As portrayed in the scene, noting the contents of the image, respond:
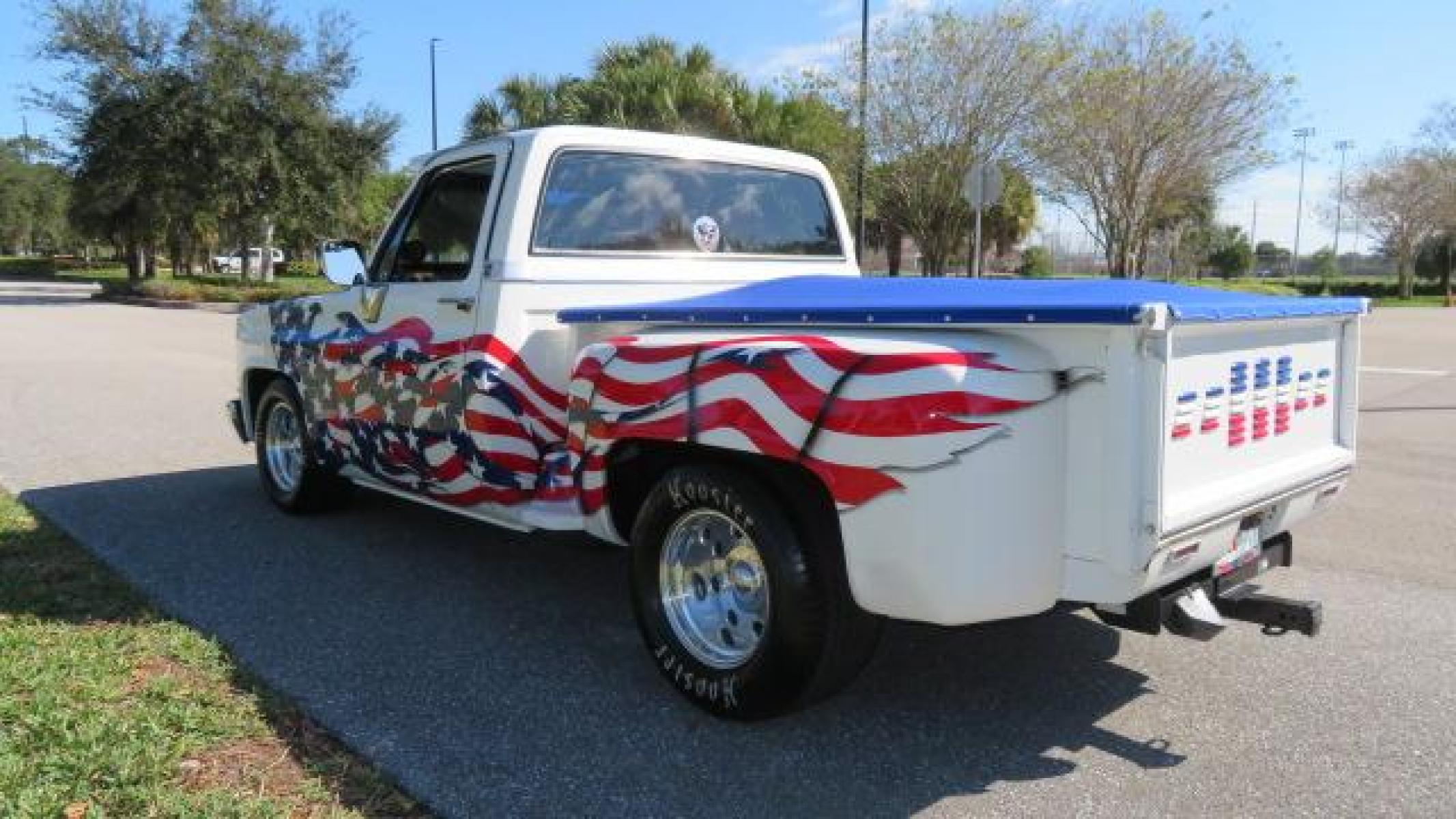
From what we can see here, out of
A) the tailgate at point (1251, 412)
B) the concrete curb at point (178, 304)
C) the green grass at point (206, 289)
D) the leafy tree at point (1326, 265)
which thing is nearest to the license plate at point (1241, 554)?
the tailgate at point (1251, 412)

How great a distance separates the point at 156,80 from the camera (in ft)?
98.7

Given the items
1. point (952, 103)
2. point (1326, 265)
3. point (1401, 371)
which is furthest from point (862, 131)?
point (1326, 265)

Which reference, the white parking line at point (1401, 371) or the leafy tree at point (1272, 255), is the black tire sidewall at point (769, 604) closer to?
the white parking line at point (1401, 371)

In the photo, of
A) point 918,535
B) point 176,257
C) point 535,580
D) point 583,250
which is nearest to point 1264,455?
point 918,535

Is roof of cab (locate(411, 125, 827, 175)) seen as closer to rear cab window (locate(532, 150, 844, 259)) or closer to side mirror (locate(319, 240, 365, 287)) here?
rear cab window (locate(532, 150, 844, 259))

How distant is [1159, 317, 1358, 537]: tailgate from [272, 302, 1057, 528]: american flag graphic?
451mm

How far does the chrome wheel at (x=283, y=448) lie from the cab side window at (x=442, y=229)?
1.39 meters

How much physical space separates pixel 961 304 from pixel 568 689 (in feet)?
6.23

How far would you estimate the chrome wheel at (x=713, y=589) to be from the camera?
3508 mm

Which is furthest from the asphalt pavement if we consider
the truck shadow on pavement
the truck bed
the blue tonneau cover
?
the blue tonneau cover

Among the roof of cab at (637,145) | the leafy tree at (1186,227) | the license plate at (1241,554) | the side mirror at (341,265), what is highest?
the leafy tree at (1186,227)

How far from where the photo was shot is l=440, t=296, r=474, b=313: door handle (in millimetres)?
4461

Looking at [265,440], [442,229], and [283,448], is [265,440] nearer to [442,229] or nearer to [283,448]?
[283,448]

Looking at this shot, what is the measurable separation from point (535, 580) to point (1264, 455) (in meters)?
3.08
